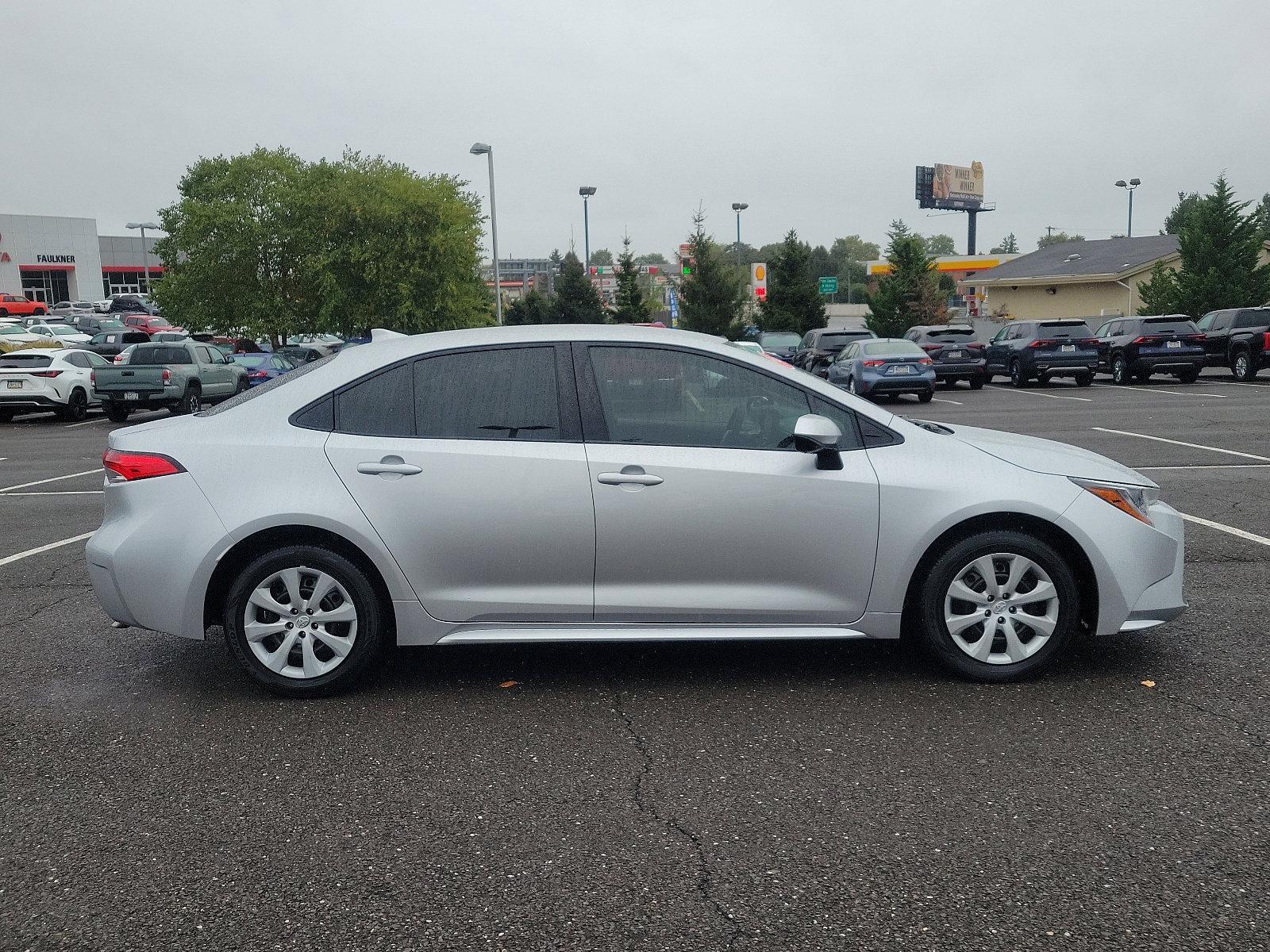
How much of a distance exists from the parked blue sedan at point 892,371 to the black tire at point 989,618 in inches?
795

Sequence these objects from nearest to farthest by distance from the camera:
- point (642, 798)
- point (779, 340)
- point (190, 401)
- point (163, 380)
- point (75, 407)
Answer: point (642, 798), point (163, 380), point (75, 407), point (190, 401), point (779, 340)

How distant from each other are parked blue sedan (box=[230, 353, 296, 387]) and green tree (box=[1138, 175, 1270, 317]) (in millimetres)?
29001

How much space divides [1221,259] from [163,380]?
1289 inches

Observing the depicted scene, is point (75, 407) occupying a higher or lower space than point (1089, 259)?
lower

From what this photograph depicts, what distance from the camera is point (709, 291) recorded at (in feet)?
170

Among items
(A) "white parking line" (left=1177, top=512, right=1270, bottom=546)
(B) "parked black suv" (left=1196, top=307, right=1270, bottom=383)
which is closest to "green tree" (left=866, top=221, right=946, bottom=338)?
(B) "parked black suv" (left=1196, top=307, right=1270, bottom=383)

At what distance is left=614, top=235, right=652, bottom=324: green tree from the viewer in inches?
2106

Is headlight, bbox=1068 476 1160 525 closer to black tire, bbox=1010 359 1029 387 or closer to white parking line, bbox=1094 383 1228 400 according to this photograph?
white parking line, bbox=1094 383 1228 400

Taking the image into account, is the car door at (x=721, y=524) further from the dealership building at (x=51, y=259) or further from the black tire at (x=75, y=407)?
the dealership building at (x=51, y=259)

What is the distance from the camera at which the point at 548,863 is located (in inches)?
139

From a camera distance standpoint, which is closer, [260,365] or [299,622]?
[299,622]

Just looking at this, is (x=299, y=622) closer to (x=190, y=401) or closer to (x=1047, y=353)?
(x=190, y=401)

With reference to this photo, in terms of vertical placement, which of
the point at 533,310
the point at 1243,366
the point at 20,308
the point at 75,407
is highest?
the point at 20,308

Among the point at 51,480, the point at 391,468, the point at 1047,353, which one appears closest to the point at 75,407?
the point at 51,480
